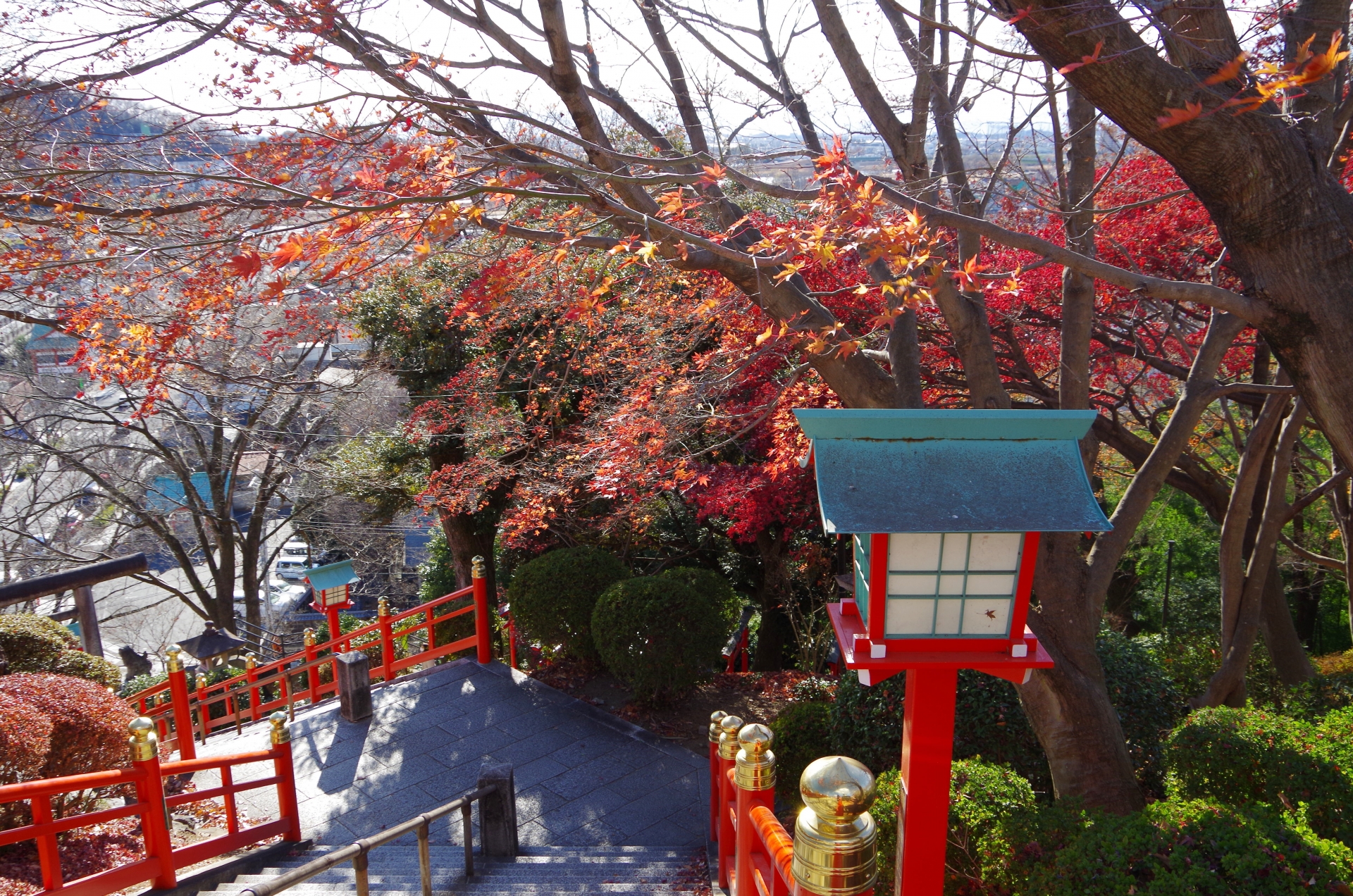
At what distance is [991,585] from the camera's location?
297cm

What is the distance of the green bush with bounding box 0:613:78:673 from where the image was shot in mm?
7418

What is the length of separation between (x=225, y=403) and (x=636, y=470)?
39.3ft

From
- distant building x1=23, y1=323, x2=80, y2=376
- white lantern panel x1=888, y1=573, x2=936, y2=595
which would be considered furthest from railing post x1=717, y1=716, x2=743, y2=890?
distant building x1=23, y1=323, x2=80, y2=376

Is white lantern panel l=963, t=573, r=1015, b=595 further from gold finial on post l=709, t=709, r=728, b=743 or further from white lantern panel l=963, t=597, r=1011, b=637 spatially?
gold finial on post l=709, t=709, r=728, b=743

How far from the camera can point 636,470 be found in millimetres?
7277

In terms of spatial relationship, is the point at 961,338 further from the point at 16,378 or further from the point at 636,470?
the point at 16,378

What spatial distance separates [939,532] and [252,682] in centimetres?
881

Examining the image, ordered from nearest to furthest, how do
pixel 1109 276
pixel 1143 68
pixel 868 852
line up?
pixel 868 852
pixel 1143 68
pixel 1109 276

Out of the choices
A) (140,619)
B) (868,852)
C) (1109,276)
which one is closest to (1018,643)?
(868,852)

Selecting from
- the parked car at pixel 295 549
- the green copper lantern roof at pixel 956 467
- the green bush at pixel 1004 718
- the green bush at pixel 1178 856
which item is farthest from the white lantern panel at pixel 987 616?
the parked car at pixel 295 549

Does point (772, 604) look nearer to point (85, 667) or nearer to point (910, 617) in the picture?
point (85, 667)

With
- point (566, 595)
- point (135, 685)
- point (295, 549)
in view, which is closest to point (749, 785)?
point (566, 595)

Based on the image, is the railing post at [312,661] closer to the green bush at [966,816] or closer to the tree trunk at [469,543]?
the tree trunk at [469,543]

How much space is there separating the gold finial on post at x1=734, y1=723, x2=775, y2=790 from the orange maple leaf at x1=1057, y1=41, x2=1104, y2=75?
3058 mm
